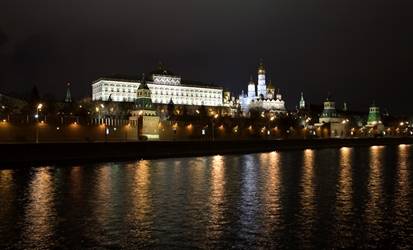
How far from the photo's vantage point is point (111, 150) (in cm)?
3881

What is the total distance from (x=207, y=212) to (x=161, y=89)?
127 m

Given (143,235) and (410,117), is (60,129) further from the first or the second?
(410,117)

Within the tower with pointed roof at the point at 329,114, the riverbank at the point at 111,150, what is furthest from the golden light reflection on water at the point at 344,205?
the tower with pointed roof at the point at 329,114

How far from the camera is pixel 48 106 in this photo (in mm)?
78000

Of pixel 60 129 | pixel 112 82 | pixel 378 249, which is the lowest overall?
pixel 378 249

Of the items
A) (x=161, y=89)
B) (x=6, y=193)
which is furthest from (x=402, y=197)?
(x=161, y=89)

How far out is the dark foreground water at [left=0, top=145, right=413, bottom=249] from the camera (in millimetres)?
11180

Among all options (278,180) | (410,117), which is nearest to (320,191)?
(278,180)

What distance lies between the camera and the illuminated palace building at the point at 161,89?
13188 cm

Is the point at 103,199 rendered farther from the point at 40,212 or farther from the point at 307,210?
the point at 307,210

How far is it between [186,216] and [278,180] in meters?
9.91

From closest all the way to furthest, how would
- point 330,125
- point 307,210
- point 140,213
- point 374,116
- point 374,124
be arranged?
point 140,213 < point 307,210 < point 330,125 < point 374,124 < point 374,116

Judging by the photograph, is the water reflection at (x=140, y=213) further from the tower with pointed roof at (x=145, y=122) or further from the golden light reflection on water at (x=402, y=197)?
the tower with pointed roof at (x=145, y=122)

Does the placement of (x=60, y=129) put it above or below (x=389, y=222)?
above
